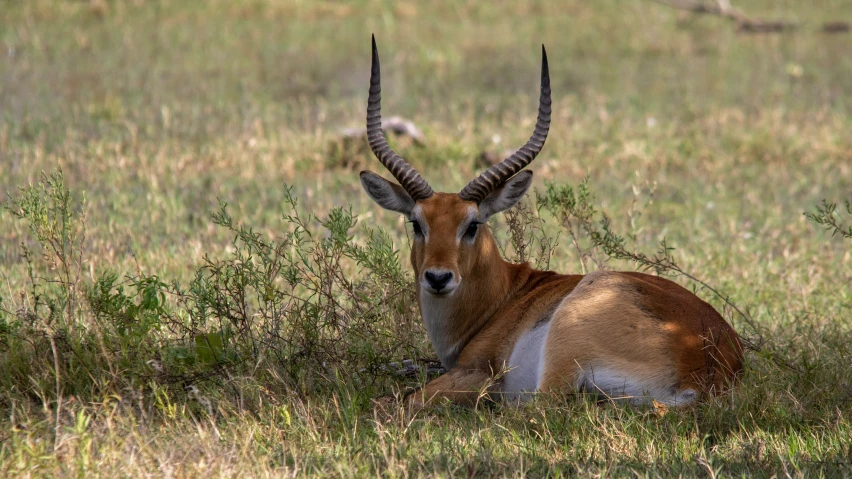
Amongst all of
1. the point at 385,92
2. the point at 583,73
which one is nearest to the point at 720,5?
the point at 583,73

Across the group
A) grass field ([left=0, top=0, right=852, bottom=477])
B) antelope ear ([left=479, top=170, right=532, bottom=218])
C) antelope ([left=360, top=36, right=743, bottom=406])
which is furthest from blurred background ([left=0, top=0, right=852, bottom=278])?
antelope ([left=360, top=36, right=743, bottom=406])

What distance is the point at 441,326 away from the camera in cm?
532

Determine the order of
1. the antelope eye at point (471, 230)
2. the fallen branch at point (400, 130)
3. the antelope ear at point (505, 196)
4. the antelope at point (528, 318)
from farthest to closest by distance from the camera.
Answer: the fallen branch at point (400, 130), the antelope ear at point (505, 196), the antelope eye at point (471, 230), the antelope at point (528, 318)

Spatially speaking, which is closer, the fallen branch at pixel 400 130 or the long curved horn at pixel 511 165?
the long curved horn at pixel 511 165

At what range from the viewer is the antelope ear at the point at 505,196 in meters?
5.36

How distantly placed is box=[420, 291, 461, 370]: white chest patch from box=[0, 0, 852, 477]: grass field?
0.27m

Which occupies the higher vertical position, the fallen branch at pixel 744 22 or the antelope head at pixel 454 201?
the fallen branch at pixel 744 22

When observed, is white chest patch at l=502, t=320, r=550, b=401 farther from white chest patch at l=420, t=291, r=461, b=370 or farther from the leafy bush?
the leafy bush

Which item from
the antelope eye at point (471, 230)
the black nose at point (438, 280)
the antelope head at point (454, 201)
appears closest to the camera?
the black nose at point (438, 280)

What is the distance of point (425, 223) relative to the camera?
16.9 feet

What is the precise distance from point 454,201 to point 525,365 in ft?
2.92

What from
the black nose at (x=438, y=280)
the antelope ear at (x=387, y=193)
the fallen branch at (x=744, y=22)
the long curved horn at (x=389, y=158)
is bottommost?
the black nose at (x=438, y=280)

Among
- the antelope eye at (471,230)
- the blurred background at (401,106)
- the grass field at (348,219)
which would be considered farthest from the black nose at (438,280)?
the blurred background at (401,106)

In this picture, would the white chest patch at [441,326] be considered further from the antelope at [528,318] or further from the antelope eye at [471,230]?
the antelope eye at [471,230]
